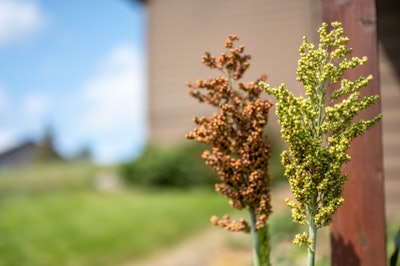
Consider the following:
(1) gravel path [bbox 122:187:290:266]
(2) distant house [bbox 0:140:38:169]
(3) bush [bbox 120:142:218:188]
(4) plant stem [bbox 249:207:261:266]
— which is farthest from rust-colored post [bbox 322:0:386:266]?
(2) distant house [bbox 0:140:38:169]

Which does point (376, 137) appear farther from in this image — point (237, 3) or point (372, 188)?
point (237, 3)

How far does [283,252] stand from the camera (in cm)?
525

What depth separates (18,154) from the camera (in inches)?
1815

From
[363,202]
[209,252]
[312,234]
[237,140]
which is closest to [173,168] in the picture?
[209,252]

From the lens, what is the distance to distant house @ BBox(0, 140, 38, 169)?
44.8 m

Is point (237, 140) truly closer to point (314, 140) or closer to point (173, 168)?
point (314, 140)

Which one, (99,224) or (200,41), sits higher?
(200,41)

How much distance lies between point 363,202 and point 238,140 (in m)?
0.76

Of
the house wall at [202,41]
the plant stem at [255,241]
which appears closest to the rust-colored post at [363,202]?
the plant stem at [255,241]

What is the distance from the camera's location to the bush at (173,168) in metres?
12.9

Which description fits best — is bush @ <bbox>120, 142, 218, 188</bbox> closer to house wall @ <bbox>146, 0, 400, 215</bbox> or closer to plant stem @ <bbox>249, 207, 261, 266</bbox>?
house wall @ <bbox>146, 0, 400, 215</bbox>

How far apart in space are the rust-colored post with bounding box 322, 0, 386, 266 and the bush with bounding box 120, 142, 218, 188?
10097mm

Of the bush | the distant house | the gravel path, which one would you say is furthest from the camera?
the distant house

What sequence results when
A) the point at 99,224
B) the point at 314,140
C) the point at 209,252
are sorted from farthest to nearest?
the point at 99,224, the point at 209,252, the point at 314,140
